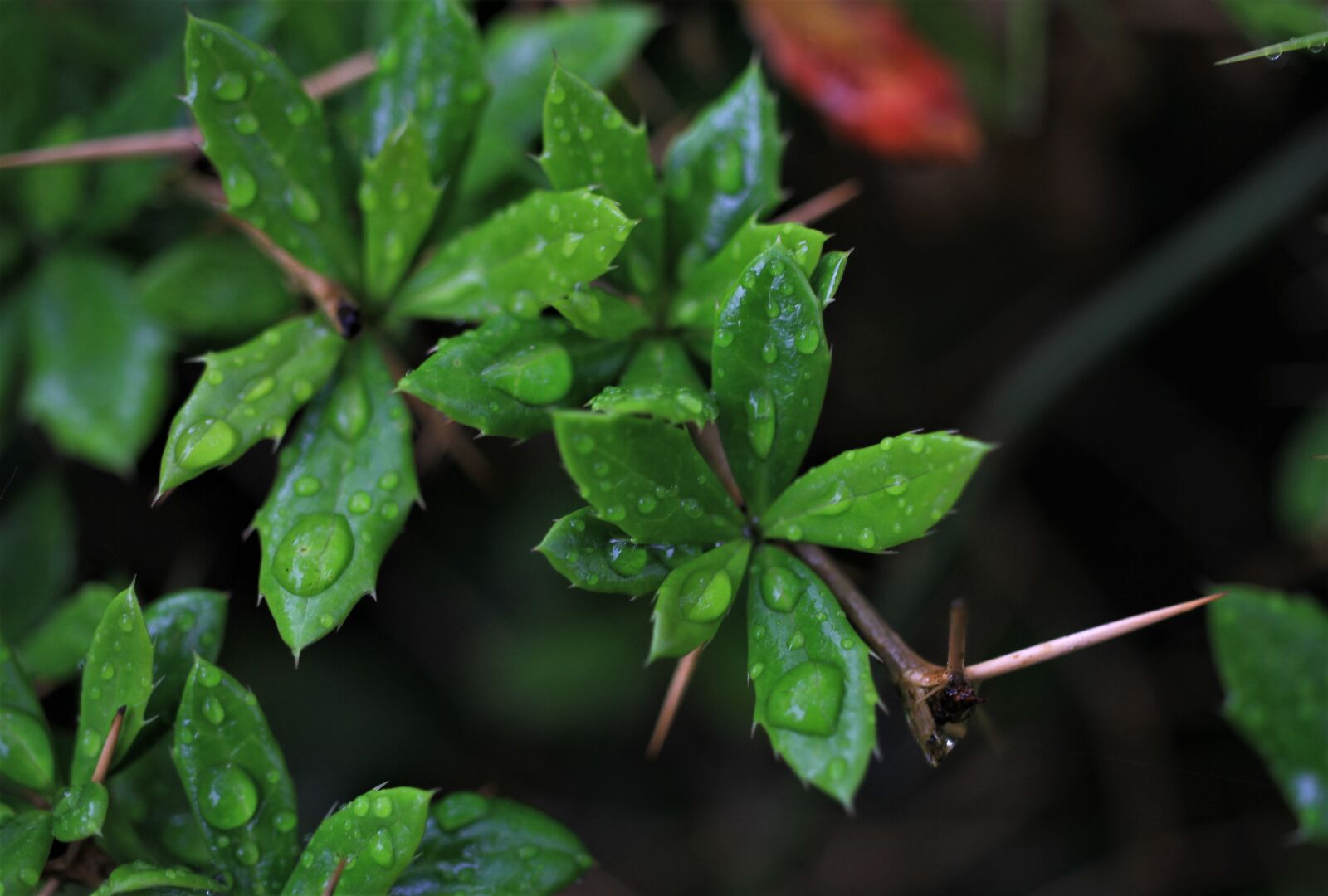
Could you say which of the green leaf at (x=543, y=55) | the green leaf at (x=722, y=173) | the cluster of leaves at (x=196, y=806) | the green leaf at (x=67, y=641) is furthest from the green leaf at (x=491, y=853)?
the green leaf at (x=543, y=55)

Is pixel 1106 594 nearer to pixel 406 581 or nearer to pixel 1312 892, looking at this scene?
pixel 1312 892

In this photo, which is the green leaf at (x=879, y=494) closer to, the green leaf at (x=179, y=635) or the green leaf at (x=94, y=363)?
the green leaf at (x=179, y=635)

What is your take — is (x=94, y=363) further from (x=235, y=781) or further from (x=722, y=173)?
(x=722, y=173)

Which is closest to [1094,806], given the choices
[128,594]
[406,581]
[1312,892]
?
[1312,892]

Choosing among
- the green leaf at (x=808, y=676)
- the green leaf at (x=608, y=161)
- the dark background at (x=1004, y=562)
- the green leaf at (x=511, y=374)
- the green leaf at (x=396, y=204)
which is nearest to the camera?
the green leaf at (x=808, y=676)

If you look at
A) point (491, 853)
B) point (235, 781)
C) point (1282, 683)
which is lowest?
point (1282, 683)

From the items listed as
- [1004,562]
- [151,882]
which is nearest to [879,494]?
[151,882]

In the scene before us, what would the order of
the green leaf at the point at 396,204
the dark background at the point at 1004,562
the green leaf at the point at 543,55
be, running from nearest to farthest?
1. the green leaf at the point at 396,204
2. the green leaf at the point at 543,55
3. the dark background at the point at 1004,562
